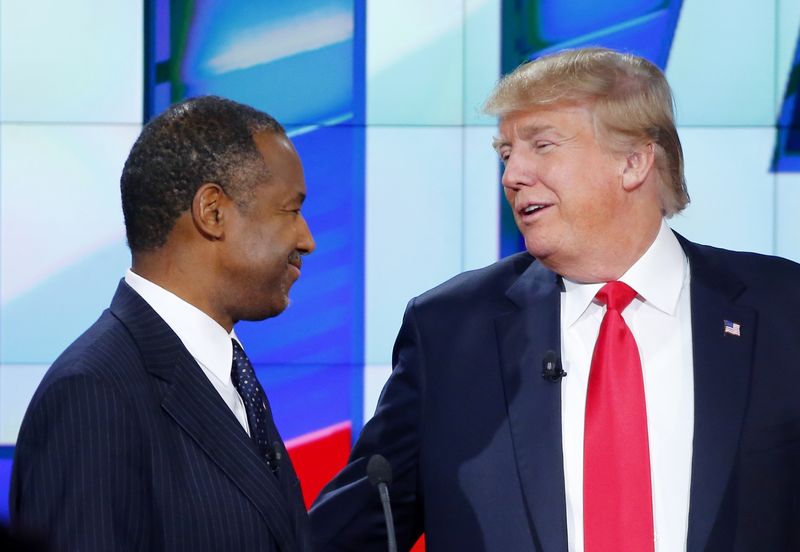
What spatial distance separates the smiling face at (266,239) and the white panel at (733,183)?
251 cm

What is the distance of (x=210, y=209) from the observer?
1.71 meters

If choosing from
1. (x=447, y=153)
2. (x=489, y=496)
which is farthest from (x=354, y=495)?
(x=447, y=153)

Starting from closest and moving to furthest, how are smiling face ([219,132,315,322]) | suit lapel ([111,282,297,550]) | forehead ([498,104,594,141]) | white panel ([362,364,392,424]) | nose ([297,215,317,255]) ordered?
suit lapel ([111,282,297,550]) < smiling face ([219,132,315,322]) < nose ([297,215,317,255]) < forehead ([498,104,594,141]) < white panel ([362,364,392,424])

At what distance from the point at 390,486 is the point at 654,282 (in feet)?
2.16

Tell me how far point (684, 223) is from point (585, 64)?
191cm

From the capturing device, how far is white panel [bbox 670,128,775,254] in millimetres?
4020

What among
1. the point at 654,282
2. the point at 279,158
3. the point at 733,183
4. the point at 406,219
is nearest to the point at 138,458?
the point at 279,158

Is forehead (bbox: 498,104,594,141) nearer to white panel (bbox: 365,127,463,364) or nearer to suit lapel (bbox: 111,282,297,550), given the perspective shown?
suit lapel (bbox: 111,282,297,550)

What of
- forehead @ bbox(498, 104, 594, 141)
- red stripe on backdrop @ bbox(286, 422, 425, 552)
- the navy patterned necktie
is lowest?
red stripe on backdrop @ bbox(286, 422, 425, 552)

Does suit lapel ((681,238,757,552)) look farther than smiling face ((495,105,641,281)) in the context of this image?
No

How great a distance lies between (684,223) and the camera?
4.08 metres

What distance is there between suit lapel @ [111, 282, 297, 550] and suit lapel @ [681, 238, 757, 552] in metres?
0.78

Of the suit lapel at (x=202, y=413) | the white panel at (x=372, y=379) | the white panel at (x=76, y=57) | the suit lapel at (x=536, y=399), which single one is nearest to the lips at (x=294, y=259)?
the suit lapel at (x=202, y=413)

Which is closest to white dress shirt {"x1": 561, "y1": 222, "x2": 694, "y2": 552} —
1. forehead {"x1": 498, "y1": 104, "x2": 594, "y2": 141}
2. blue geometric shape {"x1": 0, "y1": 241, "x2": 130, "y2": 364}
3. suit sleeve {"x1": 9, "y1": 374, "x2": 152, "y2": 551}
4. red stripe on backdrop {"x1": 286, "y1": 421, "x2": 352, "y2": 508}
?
forehead {"x1": 498, "y1": 104, "x2": 594, "y2": 141}
